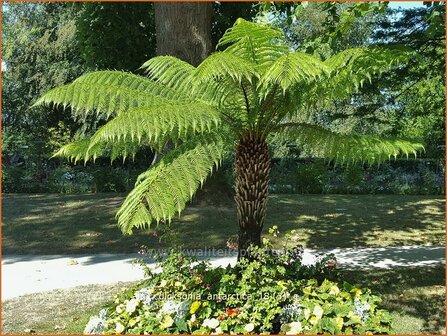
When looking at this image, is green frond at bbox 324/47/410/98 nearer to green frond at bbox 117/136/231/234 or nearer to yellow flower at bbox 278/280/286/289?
green frond at bbox 117/136/231/234

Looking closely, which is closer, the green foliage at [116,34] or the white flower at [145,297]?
the white flower at [145,297]

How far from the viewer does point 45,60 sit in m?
23.5

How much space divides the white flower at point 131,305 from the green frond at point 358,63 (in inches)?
103

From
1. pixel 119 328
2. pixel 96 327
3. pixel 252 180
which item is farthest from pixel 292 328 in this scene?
pixel 96 327

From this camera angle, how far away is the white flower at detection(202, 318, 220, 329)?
3.99 m

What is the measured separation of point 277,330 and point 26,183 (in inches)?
593

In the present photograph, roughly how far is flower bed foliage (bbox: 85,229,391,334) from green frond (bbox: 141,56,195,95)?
5.51 ft

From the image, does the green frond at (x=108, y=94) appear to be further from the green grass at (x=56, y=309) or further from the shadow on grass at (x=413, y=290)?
the shadow on grass at (x=413, y=290)

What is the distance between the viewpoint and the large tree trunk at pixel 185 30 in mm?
10312

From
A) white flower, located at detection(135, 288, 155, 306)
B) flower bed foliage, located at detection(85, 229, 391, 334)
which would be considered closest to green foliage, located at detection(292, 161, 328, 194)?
flower bed foliage, located at detection(85, 229, 391, 334)

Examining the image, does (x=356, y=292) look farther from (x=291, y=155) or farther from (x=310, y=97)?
(x=291, y=155)

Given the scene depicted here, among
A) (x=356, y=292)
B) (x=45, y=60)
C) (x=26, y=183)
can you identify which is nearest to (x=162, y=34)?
(x=356, y=292)

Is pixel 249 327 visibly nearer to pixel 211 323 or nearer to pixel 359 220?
pixel 211 323

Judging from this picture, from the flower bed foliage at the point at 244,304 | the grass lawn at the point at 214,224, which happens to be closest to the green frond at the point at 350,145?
the flower bed foliage at the point at 244,304
